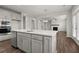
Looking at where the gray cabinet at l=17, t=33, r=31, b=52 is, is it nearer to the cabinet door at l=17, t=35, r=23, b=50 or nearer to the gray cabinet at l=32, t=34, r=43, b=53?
the cabinet door at l=17, t=35, r=23, b=50

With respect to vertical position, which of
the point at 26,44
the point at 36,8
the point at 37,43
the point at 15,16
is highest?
the point at 36,8

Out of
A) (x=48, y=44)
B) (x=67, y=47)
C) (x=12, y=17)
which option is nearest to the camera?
(x=48, y=44)

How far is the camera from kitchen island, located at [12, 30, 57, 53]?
1.59 meters

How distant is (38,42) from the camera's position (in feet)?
5.83

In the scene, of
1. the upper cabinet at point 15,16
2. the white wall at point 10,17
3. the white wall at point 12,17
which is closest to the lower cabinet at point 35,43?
the white wall at point 10,17

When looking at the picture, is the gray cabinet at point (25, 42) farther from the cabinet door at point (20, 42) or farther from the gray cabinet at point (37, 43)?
the gray cabinet at point (37, 43)

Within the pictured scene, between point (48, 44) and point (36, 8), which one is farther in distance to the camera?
point (36, 8)

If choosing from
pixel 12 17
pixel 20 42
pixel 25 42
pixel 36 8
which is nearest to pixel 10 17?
pixel 12 17

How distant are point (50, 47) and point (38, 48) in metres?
0.36

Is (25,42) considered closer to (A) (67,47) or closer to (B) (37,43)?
(B) (37,43)

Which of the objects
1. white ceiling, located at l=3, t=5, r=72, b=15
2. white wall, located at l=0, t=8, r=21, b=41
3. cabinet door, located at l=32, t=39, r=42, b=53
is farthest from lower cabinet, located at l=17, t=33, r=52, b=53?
white ceiling, located at l=3, t=5, r=72, b=15
